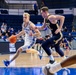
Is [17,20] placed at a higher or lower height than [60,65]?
lower

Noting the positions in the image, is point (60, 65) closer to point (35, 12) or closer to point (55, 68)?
Result: point (55, 68)

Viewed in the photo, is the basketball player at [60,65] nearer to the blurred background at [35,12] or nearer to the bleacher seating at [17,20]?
the blurred background at [35,12]

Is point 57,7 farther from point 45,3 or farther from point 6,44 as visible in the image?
point 6,44

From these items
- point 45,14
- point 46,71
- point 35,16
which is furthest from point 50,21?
point 35,16

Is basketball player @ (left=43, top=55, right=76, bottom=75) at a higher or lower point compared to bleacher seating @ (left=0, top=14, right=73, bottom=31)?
higher

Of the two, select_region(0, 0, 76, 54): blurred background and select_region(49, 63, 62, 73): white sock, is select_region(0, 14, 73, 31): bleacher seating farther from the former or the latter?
select_region(49, 63, 62, 73): white sock

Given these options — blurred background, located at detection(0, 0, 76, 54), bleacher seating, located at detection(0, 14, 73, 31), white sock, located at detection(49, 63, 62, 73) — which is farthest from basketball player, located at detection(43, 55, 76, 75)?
bleacher seating, located at detection(0, 14, 73, 31)

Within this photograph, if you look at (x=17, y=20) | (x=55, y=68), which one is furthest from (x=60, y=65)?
(x=17, y=20)

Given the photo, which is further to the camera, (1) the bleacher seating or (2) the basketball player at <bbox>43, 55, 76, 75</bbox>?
(1) the bleacher seating

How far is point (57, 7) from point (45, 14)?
2252cm

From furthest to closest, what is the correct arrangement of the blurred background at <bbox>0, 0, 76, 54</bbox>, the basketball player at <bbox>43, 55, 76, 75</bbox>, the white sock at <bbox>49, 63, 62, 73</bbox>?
the blurred background at <bbox>0, 0, 76, 54</bbox> < the white sock at <bbox>49, 63, 62, 73</bbox> < the basketball player at <bbox>43, 55, 76, 75</bbox>

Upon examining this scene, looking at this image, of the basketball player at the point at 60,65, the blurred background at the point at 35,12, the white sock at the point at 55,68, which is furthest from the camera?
the blurred background at the point at 35,12

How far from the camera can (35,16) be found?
25906 millimetres

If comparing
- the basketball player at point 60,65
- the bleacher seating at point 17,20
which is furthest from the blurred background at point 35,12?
the basketball player at point 60,65
